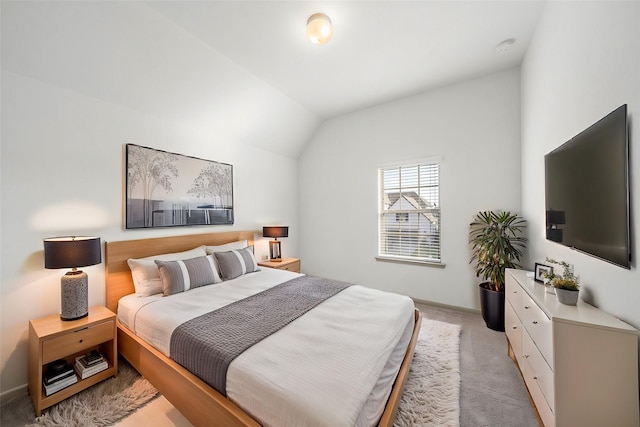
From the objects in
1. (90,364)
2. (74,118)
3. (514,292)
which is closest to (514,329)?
(514,292)

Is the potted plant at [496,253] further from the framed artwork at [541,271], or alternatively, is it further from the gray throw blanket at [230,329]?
the gray throw blanket at [230,329]

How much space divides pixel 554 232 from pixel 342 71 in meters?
2.68

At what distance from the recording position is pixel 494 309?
2713mm

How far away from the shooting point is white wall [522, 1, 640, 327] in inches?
43.8

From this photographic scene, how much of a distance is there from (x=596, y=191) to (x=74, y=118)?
390cm

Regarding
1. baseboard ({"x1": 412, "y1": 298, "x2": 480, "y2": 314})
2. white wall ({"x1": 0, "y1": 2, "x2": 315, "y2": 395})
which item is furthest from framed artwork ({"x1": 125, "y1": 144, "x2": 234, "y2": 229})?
baseboard ({"x1": 412, "y1": 298, "x2": 480, "y2": 314})

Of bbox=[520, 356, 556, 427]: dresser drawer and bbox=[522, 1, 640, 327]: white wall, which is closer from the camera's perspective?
bbox=[522, 1, 640, 327]: white wall

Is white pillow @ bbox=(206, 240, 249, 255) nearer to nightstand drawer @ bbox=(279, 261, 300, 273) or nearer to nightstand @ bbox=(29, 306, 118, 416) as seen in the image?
nightstand drawer @ bbox=(279, 261, 300, 273)

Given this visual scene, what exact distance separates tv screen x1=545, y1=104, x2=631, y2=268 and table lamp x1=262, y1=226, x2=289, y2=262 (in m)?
3.05

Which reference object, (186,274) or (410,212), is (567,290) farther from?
(186,274)

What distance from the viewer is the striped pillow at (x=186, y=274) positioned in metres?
2.32

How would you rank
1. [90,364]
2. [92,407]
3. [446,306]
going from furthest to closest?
[446,306] < [90,364] < [92,407]

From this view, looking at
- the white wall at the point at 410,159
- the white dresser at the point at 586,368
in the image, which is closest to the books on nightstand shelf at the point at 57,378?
the white dresser at the point at 586,368

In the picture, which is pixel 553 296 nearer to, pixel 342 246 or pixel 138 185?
pixel 342 246
